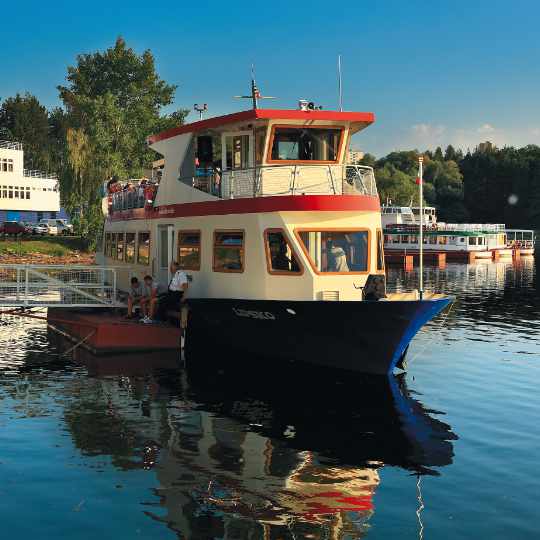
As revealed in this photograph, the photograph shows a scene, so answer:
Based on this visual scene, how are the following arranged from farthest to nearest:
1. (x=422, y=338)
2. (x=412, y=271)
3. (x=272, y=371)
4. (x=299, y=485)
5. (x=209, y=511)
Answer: (x=412, y=271), (x=422, y=338), (x=272, y=371), (x=299, y=485), (x=209, y=511)

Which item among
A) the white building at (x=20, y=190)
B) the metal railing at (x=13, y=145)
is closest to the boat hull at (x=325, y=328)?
the white building at (x=20, y=190)

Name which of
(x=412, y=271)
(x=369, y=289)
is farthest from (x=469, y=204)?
(x=369, y=289)

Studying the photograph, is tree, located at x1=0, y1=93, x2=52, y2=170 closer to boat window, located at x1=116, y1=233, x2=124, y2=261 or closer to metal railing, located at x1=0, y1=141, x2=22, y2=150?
metal railing, located at x1=0, y1=141, x2=22, y2=150

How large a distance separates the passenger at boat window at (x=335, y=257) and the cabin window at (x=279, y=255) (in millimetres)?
980

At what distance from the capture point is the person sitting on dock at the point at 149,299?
24.2 m

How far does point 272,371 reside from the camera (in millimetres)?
21547

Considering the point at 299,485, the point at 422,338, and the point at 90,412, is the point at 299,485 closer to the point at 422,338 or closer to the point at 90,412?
the point at 90,412

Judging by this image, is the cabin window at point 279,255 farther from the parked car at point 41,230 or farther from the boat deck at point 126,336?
the parked car at point 41,230

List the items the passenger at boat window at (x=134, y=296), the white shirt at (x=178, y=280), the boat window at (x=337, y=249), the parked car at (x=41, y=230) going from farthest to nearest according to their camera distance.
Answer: the parked car at (x=41, y=230) → the passenger at boat window at (x=134, y=296) → the white shirt at (x=178, y=280) → the boat window at (x=337, y=249)

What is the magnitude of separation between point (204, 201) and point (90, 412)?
8.33m

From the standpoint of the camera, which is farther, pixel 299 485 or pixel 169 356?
pixel 169 356

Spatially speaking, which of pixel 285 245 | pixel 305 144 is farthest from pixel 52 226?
pixel 285 245

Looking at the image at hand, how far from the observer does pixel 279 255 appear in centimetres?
2039

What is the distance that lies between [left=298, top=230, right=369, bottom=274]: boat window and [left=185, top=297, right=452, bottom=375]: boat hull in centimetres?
165
